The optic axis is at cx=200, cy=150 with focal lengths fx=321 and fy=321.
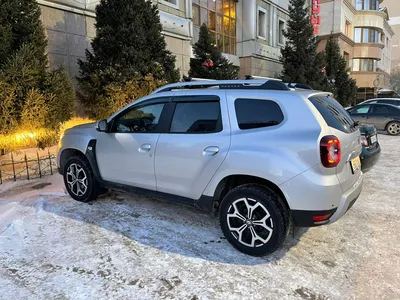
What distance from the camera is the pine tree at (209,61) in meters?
13.0

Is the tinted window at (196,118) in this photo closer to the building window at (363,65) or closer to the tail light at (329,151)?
the tail light at (329,151)

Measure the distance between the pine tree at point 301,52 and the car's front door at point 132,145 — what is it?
15.4 m

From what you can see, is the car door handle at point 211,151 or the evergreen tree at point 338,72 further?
the evergreen tree at point 338,72

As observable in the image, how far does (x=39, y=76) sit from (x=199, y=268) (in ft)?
18.7

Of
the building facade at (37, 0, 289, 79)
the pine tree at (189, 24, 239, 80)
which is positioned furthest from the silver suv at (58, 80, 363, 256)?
the pine tree at (189, 24, 239, 80)

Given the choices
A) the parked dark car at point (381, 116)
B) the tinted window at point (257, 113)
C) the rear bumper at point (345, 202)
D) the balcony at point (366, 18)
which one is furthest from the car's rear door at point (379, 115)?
the balcony at point (366, 18)

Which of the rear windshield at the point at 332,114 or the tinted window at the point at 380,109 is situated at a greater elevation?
the rear windshield at the point at 332,114

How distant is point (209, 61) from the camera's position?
12961 millimetres

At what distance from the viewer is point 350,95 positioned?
966 inches

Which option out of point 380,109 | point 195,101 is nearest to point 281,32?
point 380,109

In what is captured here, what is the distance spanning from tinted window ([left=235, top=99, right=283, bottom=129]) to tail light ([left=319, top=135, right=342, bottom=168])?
47 centimetres

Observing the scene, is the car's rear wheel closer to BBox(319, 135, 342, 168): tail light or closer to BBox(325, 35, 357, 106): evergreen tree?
BBox(325, 35, 357, 106): evergreen tree

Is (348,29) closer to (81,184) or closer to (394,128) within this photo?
(394,128)

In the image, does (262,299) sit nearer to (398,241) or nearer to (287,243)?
(287,243)
